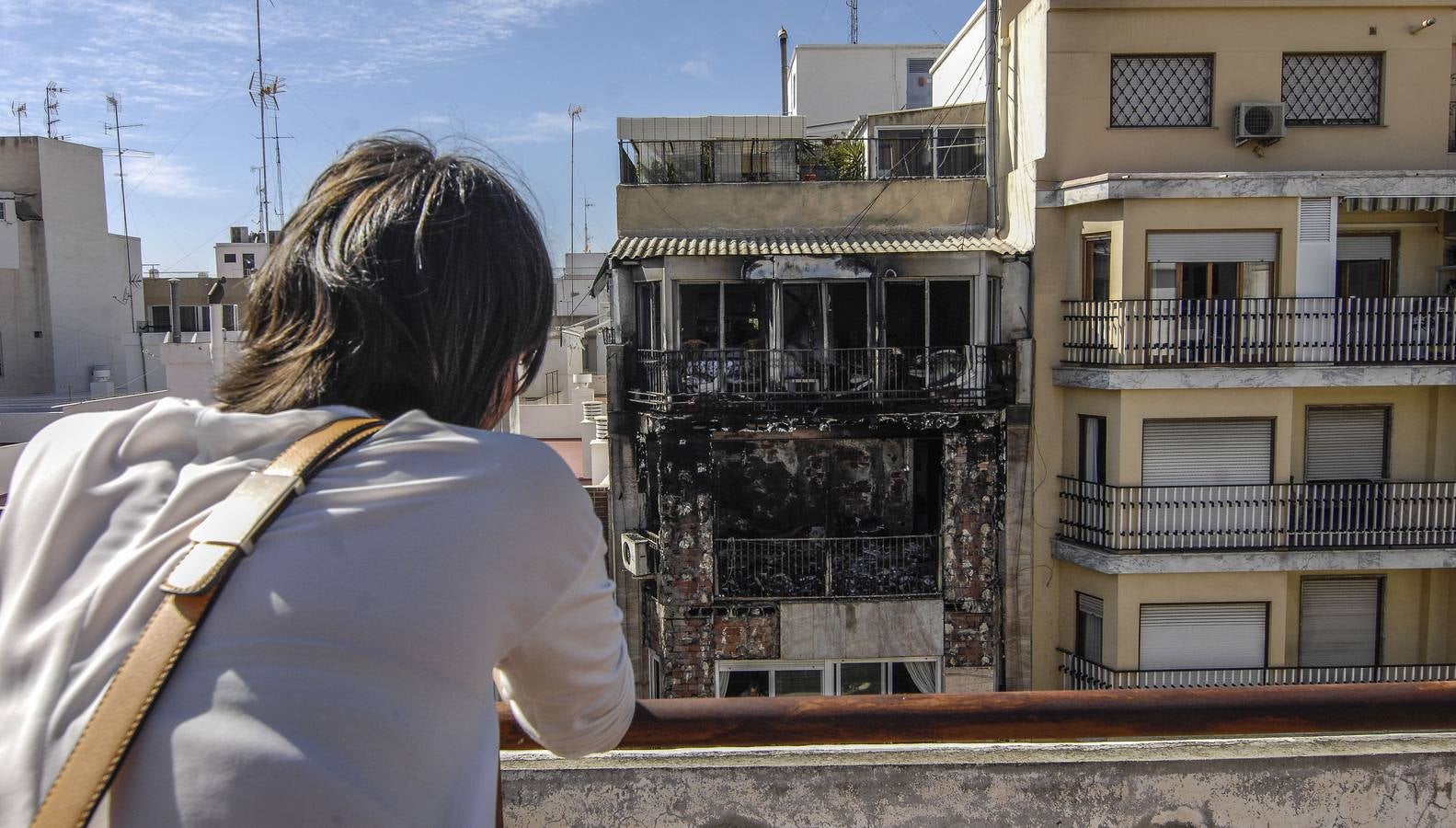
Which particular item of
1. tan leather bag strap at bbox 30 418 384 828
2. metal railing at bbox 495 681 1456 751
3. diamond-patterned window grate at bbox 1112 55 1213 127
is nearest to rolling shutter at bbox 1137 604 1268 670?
diamond-patterned window grate at bbox 1112 55 1213 127

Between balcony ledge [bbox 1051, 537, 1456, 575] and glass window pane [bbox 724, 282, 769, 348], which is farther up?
glass window pane [bbox 724, 282, 769, 348]

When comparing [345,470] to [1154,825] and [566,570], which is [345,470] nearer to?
[566,570]

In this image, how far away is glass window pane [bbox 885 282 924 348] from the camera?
16547 mm

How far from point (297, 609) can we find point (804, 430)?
1526cm

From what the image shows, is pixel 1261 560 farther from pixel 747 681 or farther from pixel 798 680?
pixel 747 681

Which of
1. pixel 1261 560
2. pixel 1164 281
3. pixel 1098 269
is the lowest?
pixel 1261 560

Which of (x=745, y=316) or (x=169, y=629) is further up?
(x=745, y=316)

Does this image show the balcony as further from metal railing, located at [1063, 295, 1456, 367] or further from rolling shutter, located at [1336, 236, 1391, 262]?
rolling shutter, located at [1336, 236, 1391, 262]

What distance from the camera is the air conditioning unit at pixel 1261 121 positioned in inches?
620

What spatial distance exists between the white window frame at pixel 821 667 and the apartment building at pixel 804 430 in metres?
0.04

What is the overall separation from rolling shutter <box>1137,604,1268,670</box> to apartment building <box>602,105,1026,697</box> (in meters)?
2.32

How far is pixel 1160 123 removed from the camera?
1636cm

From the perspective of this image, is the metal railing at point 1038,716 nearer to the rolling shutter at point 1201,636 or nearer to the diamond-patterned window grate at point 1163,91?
the rolling shutter at point 1201,636

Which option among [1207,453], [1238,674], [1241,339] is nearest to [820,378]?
[1207,453]
